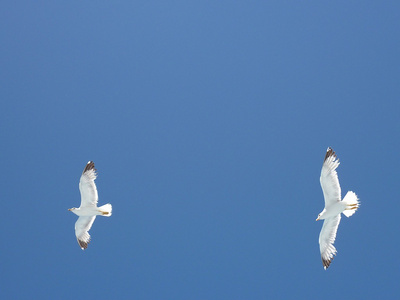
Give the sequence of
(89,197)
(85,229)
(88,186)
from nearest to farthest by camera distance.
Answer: (88,186) < (89,197) < (85,229)

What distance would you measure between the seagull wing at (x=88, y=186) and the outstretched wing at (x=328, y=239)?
6612 millimetres

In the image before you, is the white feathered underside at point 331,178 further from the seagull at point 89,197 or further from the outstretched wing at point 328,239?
the seagull at point 89,197

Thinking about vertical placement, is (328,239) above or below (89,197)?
below

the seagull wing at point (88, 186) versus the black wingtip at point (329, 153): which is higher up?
the seagull wing at point (88, 186)

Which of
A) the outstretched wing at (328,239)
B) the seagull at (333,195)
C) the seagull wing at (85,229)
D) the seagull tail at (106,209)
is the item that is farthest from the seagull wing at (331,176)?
the seagull wing at (85,229)

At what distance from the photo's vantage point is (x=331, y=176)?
15883 mm

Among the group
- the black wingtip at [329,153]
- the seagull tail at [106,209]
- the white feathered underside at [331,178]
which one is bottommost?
the white feathered underside at [331,178]

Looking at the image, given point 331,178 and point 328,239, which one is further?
point 328,239

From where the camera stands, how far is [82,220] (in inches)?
738

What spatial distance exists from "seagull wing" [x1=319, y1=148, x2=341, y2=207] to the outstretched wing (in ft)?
3.42

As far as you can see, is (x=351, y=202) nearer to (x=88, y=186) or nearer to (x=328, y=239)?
(x=328, y=239)

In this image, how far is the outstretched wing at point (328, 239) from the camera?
1688 cm

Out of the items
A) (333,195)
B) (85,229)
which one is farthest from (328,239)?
(85,229)

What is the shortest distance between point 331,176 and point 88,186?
22.7ft
